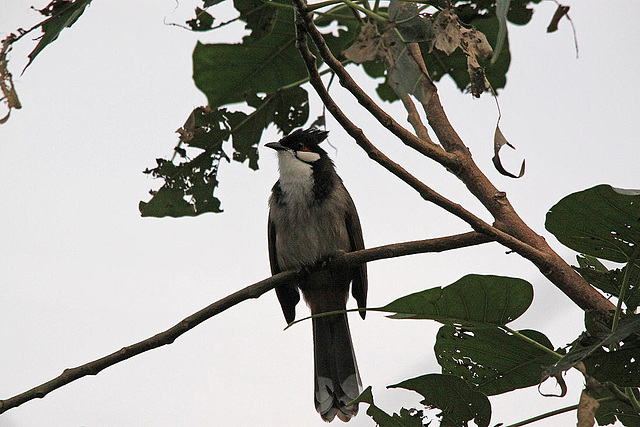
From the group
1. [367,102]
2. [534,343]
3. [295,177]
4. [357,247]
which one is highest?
[295,177]

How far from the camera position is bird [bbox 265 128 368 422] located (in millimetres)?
3803

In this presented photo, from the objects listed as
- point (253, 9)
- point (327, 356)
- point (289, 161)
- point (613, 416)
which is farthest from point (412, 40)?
point (327, 356)

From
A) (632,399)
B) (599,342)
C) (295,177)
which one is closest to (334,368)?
(295,177)

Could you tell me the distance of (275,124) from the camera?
3.77 m

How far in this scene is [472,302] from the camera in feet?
6.51

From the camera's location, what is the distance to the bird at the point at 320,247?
380 centimetres

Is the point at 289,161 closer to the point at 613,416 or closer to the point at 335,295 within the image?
the point at 335,295

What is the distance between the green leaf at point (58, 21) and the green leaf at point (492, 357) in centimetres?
143

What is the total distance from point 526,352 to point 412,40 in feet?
3.16

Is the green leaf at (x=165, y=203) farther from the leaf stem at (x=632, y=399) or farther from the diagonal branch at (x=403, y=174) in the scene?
the leaf stem at (x=632, y=399)

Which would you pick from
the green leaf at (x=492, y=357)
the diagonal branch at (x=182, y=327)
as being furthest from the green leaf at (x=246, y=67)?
the green leaf at (x=492, y=357)

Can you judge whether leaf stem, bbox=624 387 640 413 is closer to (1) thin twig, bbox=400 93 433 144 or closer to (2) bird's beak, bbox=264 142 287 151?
(1) thin twig, bbox=400 93 433 144

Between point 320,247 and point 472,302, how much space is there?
1.89 meters

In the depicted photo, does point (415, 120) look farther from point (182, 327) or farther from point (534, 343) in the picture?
point (182, 327)
